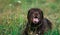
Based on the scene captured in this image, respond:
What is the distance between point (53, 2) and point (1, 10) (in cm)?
207

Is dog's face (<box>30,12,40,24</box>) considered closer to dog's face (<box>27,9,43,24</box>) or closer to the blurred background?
dog's face (<box>27,9,43,24</box>)

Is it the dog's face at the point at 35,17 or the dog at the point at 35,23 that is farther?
the dog at the point at 35,23

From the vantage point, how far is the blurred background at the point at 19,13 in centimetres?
920

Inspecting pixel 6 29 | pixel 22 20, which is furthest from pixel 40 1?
pixel 6 29

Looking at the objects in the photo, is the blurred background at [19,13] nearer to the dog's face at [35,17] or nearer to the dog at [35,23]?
the dog at [35,23]

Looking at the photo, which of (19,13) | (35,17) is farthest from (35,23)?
(19,13)

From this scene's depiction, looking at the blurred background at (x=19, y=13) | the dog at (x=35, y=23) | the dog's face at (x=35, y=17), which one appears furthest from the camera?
the blurred background at (x=19, y=13)

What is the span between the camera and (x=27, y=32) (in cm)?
932

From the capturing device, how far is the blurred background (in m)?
9.20

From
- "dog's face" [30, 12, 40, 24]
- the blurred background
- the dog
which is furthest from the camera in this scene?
the blurred background

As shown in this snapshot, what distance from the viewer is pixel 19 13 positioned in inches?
425

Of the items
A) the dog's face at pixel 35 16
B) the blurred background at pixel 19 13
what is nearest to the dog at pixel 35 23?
the dog's face at pixel 35 16

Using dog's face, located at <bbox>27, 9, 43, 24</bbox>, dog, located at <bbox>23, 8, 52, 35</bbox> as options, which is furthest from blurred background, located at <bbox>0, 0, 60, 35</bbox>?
dog's face, located at <bbox>27, 9, 43, 24</bbox>

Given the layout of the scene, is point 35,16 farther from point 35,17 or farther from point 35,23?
point 35,23
